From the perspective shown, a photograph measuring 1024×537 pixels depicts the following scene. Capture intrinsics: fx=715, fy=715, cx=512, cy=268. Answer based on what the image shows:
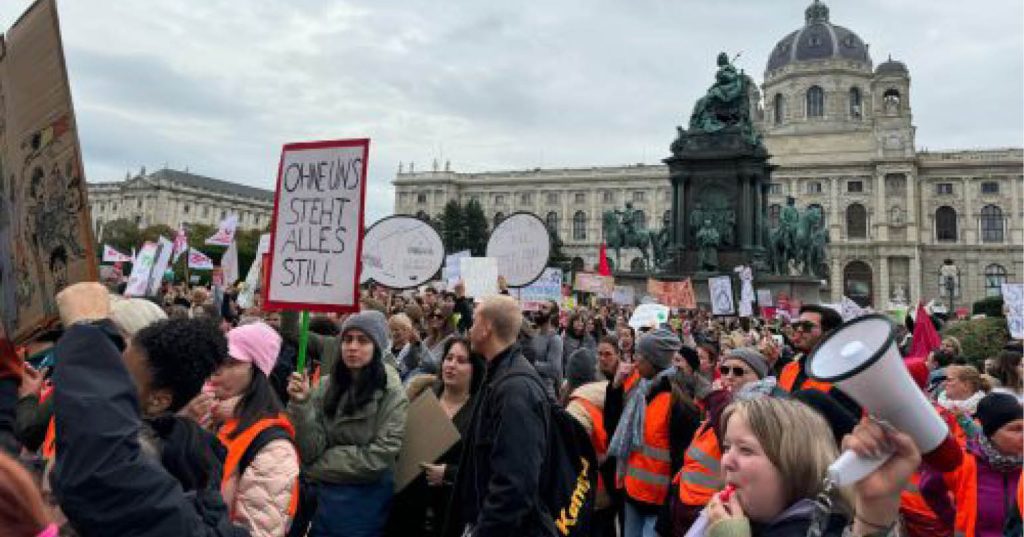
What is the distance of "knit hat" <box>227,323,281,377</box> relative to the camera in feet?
9.46

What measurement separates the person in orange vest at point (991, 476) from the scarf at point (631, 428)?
5.51 feet

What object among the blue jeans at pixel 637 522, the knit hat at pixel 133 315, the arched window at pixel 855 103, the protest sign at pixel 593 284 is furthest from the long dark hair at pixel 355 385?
the arched window at pixel 855 103

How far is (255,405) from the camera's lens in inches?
111

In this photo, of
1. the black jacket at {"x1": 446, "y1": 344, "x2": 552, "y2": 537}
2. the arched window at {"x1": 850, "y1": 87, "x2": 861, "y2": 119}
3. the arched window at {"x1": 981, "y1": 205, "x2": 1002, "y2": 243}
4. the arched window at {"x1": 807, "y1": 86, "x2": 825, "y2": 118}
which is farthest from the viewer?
the arched window at {"x1": 807, "y1": 86, "x2": 825, "y2": 118}

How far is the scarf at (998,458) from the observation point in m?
3.57

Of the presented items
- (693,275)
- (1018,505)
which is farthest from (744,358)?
(693,275)

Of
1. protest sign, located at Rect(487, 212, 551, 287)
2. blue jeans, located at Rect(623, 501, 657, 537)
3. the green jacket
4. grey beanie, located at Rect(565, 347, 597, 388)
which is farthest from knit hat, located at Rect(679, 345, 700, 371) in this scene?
protest sign, located at Rect(487, 212, 551, 287)

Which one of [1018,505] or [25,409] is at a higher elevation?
[25,409]

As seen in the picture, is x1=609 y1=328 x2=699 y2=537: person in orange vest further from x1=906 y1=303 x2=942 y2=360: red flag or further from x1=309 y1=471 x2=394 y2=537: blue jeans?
x1=906 y1=303 x2=942 y2=360: red flag

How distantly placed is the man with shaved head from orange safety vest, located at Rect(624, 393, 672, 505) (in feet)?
5.14

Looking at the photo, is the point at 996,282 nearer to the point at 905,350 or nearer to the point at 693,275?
the point at 693,275

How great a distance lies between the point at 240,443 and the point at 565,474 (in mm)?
1385

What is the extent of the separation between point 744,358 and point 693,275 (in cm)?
1998

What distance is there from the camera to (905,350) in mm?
9703
